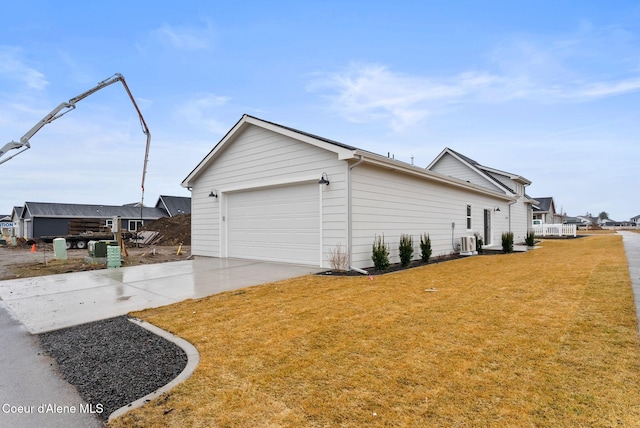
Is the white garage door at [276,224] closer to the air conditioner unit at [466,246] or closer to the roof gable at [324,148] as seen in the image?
the roof gable at [324,148]

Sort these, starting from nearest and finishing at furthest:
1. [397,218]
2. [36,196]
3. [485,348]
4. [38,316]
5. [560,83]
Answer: [485,348] → [38,316] → [397,218] → [560,83] → [36,196]

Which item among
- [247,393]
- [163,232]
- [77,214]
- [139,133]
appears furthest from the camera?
[77,214]

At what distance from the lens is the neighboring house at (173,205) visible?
138 ft

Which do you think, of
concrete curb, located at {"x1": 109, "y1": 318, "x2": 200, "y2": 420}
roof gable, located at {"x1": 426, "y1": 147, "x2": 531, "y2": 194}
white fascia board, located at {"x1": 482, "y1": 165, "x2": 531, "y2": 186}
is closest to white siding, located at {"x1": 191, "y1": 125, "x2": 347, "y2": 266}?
concrete curb, located at {"x1": 109, "y1": 318, "x2": 200, "y2": 420}

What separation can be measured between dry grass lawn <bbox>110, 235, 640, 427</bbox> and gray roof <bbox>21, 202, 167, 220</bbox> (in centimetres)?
3397

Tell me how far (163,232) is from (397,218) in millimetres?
22210

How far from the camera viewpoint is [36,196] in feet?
128

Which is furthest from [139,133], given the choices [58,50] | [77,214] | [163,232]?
[77,214]

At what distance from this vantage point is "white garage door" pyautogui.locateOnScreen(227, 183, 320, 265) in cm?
945

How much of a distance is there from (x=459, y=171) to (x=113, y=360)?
67.5ft

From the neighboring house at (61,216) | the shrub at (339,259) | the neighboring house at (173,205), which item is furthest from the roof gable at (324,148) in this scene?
the neighboring house at (173,205)

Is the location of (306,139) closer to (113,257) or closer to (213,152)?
(213,152)

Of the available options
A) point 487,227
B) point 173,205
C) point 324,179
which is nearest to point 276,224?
point 324,179

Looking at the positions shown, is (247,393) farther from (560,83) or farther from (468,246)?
(560,83)
